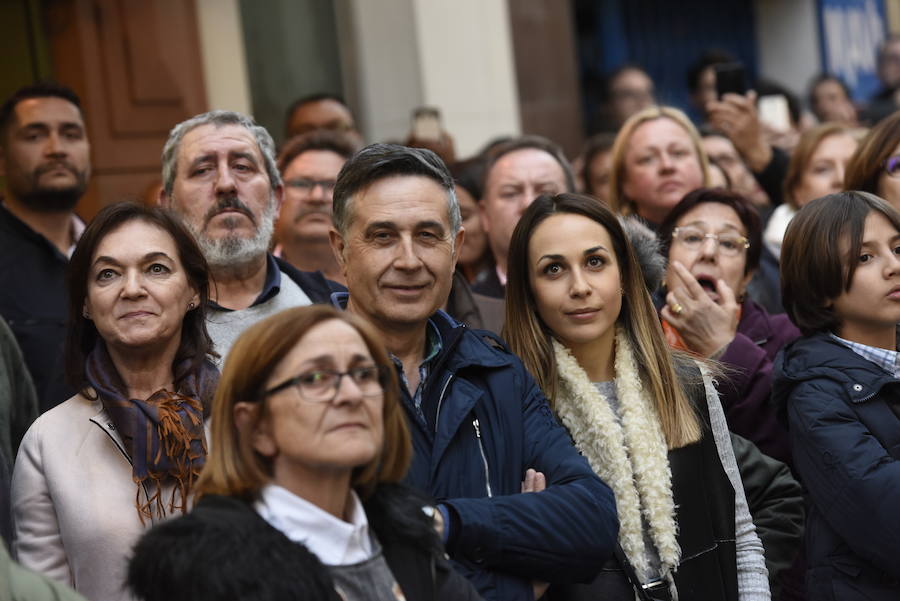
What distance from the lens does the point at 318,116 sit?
7.68 m

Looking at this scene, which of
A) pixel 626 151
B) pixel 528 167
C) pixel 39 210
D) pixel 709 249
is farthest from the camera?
pixel 626 151

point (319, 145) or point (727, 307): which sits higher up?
point (319, 145)

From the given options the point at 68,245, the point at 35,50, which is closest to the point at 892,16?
the point at 35,50

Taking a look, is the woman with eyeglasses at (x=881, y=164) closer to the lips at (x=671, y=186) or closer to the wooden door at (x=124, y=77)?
the lips at (x=671, y=186)

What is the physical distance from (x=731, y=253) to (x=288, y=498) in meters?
3.02

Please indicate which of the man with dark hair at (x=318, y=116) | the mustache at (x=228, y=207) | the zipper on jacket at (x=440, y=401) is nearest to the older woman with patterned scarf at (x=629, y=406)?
the zipper on jacket at (x=440, y=401)

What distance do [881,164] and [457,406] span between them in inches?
106

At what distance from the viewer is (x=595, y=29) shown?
12.5m

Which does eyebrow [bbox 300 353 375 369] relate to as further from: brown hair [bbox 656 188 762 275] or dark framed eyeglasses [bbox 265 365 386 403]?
brown hair [bbox 656 188 762 275]

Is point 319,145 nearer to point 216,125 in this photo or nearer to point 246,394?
point 216,125

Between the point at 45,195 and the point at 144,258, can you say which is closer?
the point at 144,258

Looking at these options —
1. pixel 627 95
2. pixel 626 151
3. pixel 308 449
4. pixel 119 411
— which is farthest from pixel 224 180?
pixel 627 95

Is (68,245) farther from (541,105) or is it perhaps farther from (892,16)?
(892,16)

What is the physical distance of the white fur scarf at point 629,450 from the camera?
4.00 metres
